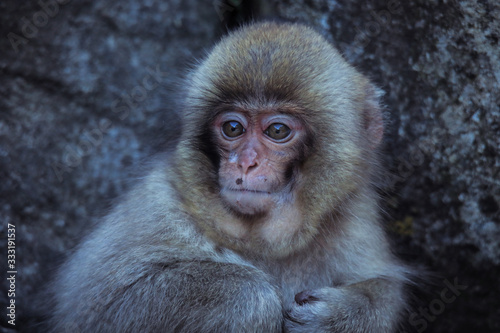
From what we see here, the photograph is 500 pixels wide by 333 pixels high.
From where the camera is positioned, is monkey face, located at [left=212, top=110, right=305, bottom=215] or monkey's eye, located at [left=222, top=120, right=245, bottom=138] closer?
monkey face, located at [left=212, top=110, right=305, bottom=215]

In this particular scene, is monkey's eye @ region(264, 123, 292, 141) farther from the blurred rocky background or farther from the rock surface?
the rock surface

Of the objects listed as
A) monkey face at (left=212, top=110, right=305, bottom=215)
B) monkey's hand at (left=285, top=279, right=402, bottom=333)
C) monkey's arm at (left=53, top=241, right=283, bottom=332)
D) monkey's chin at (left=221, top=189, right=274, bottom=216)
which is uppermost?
monkey face at (left=212, top=110, right=305, bottom=215)

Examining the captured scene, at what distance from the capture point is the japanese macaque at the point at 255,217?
2949 millimetres

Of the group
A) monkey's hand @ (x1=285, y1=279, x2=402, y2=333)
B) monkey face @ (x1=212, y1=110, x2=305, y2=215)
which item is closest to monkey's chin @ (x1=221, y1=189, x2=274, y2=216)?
monkey face @ (x1=212, y1=110, x2=305, y2=215)

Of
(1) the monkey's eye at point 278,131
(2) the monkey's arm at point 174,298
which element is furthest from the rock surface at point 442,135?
(2) the monkey's arm at point 174,298

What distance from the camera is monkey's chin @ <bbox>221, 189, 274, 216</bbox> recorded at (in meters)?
2.89

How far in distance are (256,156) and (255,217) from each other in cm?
33

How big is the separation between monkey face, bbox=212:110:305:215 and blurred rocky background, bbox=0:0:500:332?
69 centimetres

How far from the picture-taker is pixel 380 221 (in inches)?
143

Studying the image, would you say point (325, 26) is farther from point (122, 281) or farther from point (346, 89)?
point (122, 281)

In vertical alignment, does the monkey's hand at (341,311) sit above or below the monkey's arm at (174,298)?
below

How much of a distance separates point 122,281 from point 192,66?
1.52m

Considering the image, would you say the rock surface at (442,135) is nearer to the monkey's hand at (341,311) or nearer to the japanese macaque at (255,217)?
the japanese macaque at (255,217)

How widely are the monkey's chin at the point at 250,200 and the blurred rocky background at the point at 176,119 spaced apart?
0.92 metres
